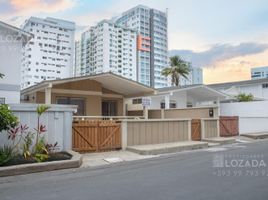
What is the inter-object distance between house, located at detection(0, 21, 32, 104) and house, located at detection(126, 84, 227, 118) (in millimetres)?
10114

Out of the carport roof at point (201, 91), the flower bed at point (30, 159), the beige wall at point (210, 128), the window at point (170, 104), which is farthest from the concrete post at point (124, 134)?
the window at point (170, 104)

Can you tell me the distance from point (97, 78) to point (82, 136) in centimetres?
864

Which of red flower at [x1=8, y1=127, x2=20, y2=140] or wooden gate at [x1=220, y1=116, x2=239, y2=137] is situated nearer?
red flower at [x1=8, y1=127, x2=20, y2=140]

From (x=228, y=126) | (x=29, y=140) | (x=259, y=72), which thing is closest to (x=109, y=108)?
(x=228, y=126)

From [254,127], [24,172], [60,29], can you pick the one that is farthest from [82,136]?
[60,29]

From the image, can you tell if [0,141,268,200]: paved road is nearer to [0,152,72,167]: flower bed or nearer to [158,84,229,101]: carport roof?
[0,152,72,167]: flower bed

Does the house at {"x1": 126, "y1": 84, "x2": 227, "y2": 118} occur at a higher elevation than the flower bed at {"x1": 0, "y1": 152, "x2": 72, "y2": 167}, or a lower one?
higher

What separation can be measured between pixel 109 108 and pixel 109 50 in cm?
5380

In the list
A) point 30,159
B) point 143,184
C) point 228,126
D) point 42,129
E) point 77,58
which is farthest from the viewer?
point 77,58

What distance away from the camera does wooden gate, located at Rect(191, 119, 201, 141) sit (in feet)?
57.0

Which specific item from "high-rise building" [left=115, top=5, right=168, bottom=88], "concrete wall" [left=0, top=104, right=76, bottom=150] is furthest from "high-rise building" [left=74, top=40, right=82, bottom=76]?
Answer: "concrete wall" [left=0, top=104, right=76, bottom=150]

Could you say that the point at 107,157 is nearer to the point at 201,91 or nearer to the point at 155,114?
the point at 155,114

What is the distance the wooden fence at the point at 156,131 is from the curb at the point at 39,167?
14.9 feet

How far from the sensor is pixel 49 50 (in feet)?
199
